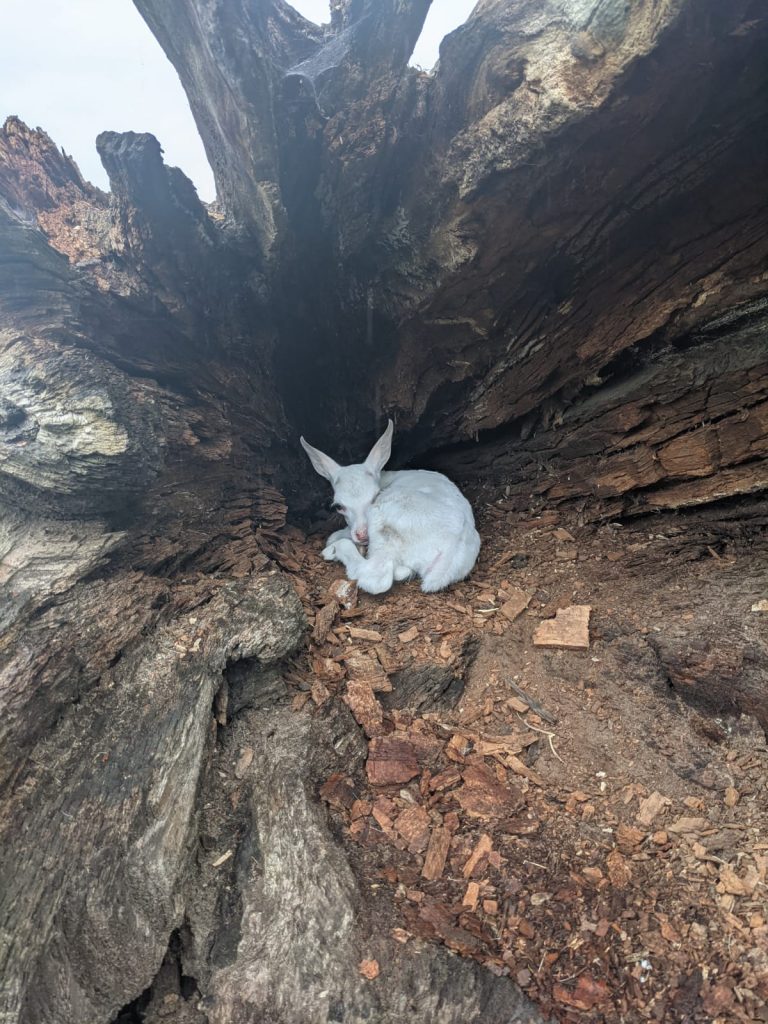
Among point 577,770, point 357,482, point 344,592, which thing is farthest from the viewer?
point 357,482

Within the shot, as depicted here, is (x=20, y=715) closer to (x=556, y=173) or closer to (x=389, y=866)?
(x=389, y=866)

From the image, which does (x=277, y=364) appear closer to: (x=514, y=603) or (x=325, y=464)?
(x=325, y=464)

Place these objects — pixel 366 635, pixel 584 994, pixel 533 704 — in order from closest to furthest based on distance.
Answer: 1. pixel 584 994
2. pixel 533 704
3. pixel 366 635

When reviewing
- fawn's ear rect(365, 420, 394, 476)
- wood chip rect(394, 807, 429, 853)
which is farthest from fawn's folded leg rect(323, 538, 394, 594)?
wood chip rect(394, 807, 429, 853)

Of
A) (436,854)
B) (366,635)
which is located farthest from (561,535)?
(436,854)

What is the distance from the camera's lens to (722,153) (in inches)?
146

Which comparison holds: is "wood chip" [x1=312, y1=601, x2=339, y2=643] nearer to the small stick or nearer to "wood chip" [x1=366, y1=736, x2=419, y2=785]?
"wood chip" [x1=366, y1=736, x2=419, y2=785]

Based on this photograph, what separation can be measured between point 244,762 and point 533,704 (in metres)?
1.80

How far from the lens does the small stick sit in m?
3.62

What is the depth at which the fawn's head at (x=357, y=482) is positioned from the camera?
5664mm

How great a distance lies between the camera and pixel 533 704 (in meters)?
3.72

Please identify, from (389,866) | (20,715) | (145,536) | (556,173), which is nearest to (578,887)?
(389,866)

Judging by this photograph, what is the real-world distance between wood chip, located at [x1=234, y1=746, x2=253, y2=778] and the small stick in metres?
1.70

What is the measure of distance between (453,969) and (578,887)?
0.67 metres
